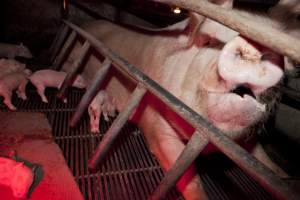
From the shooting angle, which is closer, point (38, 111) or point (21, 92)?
point (38, 111)

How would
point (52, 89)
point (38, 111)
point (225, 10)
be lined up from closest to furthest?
1. point (225, 10)
2. point (38, 111)
3. point (52, 89)

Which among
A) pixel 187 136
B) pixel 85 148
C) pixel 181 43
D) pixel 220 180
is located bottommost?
pixel 85 148

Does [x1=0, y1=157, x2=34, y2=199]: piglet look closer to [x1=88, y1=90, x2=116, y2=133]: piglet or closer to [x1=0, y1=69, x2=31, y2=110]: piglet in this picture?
[x1=88, y1=90, x2=116, y2=133]: piglet

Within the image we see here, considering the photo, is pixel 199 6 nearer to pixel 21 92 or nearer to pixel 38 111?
pixel 38 111

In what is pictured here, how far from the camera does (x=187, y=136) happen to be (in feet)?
8.20

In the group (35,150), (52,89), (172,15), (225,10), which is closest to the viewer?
(225,10)

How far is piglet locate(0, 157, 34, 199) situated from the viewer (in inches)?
74.3

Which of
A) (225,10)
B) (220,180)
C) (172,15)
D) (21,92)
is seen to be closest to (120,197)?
(220,180)

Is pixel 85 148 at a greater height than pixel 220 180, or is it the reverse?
pixel 220 180

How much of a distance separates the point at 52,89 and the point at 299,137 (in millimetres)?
3488

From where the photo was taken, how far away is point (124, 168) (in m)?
2.49

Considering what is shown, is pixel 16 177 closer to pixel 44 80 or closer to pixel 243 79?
pixel 243 79

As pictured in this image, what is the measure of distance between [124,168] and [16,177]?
90cm

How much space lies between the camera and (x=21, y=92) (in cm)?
338
